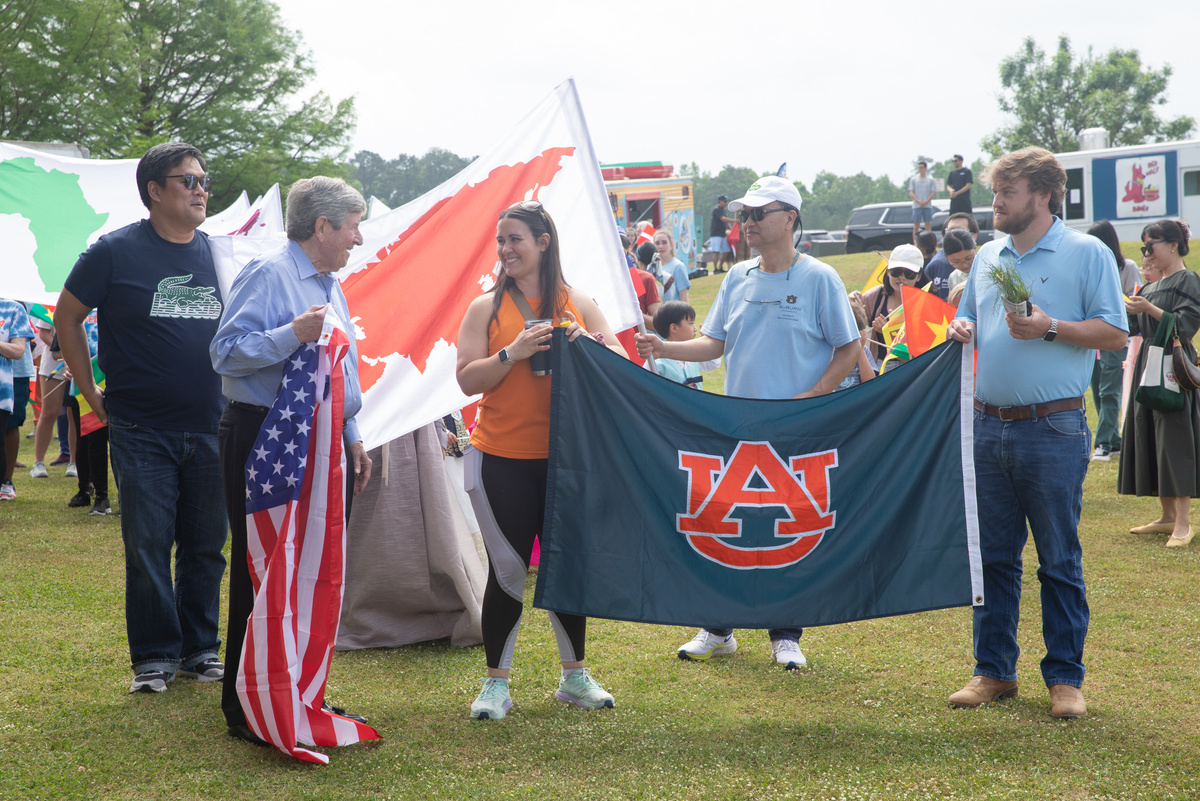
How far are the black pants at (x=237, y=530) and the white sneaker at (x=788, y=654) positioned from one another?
7.95ft

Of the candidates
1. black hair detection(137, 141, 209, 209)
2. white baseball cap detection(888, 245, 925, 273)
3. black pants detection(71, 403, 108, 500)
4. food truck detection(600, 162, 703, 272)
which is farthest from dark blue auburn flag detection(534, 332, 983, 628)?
food truck detection(600, 162, 703, 272)

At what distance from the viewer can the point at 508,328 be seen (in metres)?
3.96

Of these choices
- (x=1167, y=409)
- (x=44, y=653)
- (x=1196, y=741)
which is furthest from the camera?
(x=1167, y=409)

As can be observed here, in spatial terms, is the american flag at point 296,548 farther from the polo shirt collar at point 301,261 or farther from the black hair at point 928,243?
the black hair at point 928,243

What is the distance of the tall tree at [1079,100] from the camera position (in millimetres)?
53500

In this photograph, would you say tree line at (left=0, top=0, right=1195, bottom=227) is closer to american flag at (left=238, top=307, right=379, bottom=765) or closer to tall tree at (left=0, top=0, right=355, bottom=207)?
tall tree at (left=0, top=0, right=355, bottom=207)

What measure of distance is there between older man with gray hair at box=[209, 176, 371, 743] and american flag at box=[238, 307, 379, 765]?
0.53 feet

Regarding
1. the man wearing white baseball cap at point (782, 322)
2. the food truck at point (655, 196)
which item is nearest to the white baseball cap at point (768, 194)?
the man wearing white baseball cap at point (782, 322)

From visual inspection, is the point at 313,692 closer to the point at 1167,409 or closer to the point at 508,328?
the point at 508,328

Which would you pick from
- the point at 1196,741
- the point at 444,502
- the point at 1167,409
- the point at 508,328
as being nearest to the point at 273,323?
the point at 508,328

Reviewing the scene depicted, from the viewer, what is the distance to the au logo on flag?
388cm

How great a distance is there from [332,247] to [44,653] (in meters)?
2.86

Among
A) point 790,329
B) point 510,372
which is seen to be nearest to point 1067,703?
point 790,329

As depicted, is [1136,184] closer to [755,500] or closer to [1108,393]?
[1108,393]
